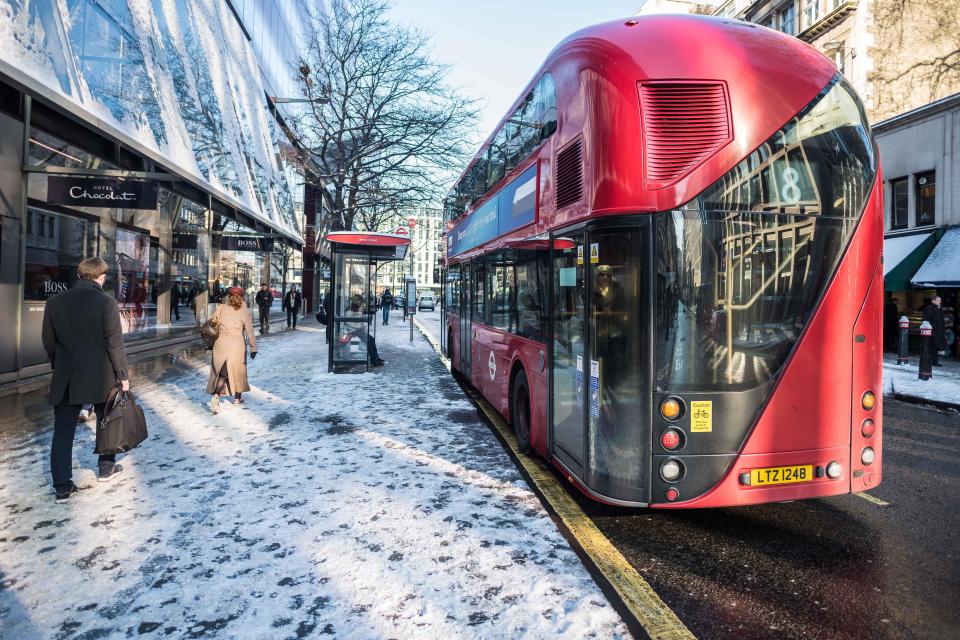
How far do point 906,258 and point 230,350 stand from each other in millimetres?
18099

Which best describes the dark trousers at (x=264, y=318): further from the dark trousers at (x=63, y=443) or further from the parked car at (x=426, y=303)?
the parked car at (x=426, y=303)

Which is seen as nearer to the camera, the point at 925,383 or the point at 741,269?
the point at 741,269

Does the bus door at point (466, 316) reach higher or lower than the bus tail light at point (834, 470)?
higher

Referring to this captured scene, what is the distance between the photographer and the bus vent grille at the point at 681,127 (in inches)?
137

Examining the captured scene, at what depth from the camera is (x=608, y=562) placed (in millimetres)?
3467

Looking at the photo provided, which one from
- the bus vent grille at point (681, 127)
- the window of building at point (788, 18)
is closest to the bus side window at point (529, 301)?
the bus vent grille at point (681, 127)

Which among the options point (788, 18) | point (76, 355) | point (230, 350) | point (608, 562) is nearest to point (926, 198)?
point (788, 18)

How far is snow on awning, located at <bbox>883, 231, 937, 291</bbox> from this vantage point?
612 inches

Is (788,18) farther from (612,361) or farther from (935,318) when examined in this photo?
(612,361)

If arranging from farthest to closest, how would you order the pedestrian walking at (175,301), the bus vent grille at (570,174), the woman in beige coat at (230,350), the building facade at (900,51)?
1. the building facade at (900,51)
2. the pedestrian walking at (175,301)
3. the woman in beige coat at (230,350)
4. the bus vent grille at (570,174)

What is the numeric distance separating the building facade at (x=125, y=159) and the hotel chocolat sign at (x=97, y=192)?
2cm

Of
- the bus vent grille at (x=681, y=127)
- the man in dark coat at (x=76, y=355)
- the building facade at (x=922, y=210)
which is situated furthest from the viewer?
the building facade at (x=922, y=210)

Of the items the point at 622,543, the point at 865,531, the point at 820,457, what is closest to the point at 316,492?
the point at 622,543

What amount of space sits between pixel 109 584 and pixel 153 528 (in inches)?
31.6
